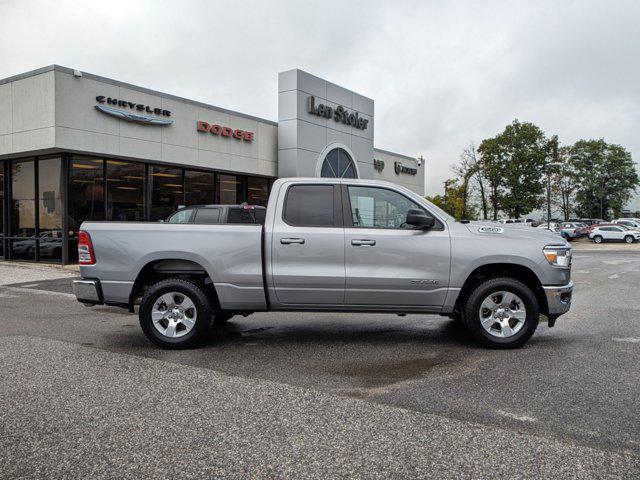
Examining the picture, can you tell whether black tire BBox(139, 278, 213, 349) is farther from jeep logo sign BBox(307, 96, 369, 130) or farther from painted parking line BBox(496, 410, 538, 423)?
jeep logo sign BBox(307, 96, 369, 130)

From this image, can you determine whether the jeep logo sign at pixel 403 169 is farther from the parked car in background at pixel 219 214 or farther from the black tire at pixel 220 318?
the black tire at pixel 220 318

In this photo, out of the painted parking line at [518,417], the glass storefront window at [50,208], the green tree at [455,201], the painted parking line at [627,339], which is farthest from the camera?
the green tree at [455,201]

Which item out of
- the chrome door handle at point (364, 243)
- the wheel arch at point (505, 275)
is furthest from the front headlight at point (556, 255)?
the chrome door handle at point (364, 243)

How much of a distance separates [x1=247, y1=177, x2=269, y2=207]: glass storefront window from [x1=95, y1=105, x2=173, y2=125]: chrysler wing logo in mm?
5627

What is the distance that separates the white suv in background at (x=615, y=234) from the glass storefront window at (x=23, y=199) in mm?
43623

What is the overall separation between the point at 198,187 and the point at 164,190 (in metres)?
1.81

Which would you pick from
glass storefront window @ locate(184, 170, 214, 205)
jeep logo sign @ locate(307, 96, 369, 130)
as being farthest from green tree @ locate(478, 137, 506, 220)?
glass storefront window @ locate(184, 170, 214, 205)

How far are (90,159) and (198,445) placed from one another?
655 inches

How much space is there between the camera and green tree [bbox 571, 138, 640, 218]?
85.9 m

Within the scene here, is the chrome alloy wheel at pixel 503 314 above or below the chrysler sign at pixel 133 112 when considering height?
below

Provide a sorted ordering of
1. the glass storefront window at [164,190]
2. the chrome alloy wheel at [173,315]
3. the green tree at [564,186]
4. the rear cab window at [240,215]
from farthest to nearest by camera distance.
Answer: the green tree at [564,186] → the glass storefront window at [164,190] → the rear cab window at [240,215] → the chrome alloy wheel at [173,315]

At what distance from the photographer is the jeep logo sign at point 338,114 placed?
24094mm

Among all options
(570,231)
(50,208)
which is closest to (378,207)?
(50,208)

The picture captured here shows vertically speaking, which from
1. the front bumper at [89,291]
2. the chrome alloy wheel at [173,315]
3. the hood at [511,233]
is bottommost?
the chrome alloy wheel at [173,315]
